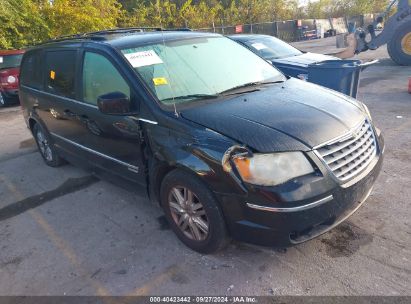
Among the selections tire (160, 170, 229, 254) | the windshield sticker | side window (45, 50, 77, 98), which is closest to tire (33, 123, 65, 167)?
side window (45, 50, 77, 98)

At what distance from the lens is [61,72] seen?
424 centimetres

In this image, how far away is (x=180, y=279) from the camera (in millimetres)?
2736

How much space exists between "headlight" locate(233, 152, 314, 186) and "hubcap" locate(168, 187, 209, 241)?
524 millimetres

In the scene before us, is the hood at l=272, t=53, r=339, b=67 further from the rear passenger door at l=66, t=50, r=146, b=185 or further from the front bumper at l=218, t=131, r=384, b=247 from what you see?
the front bumper at l=218, t=131, r=384, b=247

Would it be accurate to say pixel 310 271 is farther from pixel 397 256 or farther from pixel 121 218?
pixel 121 218

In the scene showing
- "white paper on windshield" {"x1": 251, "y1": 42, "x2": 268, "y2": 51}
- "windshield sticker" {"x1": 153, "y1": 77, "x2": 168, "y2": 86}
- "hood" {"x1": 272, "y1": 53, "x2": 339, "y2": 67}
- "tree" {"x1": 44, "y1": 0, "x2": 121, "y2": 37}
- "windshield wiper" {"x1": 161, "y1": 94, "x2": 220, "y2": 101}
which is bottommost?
"hood" {"x1": 272, "y1": 53, "x2": 339, "y2": 67}

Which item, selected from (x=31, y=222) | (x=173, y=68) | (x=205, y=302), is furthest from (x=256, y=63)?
(x=31, y=222)

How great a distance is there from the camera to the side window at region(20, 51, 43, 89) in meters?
4.88

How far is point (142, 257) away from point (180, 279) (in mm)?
473

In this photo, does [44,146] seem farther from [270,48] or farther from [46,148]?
[270,48]

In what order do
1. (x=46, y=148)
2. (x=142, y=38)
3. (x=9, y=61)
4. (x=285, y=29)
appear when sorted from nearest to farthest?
(x=142, y=38)
(x=46, y=148)
(x=9, y=61)
(x=285, y=29)

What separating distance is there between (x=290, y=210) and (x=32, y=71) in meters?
4.40

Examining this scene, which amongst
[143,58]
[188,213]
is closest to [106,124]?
[143,58]

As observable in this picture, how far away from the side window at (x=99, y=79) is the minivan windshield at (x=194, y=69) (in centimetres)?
20
